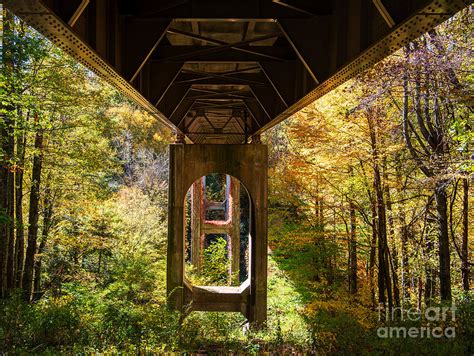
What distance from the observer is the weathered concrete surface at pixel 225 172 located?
14336 millimetres

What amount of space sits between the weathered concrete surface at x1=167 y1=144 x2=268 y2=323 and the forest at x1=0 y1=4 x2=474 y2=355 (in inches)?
35.0

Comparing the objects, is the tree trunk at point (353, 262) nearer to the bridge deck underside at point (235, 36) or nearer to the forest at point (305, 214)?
the forest at point (305, 214)

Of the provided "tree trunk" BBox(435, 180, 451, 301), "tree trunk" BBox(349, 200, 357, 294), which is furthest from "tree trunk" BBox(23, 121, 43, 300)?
"tree trunk" BBox(435, 180, 451, 301)

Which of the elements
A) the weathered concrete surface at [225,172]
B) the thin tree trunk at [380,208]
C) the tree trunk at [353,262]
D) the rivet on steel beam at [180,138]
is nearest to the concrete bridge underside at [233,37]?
the rivet on steel beam at [180,138]

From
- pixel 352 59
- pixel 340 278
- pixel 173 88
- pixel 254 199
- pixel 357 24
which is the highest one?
pixel 173 88

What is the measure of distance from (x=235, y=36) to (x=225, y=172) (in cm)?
731

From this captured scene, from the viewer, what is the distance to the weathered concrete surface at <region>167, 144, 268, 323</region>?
14.3 m

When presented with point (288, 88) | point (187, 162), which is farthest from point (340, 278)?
point (288, 88)

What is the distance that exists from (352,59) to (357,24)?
1.46ft

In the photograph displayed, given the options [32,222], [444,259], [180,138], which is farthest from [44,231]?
[444,259]

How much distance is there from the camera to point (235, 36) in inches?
295

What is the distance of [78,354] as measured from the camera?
6289mm

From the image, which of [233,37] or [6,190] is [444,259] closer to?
[233,37]

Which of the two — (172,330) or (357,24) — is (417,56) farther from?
(172,330)
